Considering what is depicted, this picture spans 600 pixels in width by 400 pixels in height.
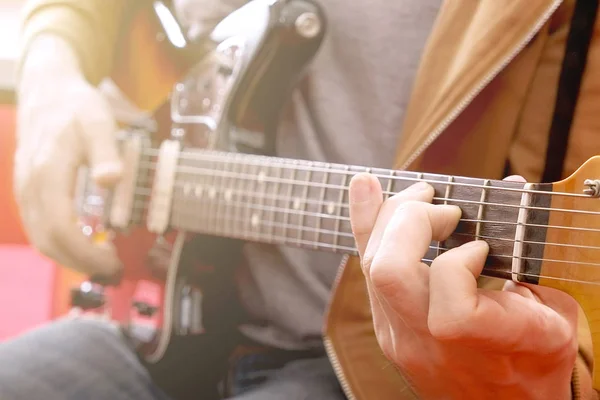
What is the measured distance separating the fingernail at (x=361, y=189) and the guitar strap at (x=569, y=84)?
208 millimetres

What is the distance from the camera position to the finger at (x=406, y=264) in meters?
0.39

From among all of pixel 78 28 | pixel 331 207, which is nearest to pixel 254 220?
pixel 331 207

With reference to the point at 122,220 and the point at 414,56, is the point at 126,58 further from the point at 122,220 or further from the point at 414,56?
the point at 414,56

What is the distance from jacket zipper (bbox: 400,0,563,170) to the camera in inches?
20.6

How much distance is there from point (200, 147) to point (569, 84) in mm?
436

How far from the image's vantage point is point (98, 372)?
28.6 inches

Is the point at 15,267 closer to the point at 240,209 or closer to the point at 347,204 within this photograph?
the point at 240,209

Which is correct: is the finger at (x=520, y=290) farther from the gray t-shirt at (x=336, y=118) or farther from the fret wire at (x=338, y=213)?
the gray t-shirt at (x=336, y=118)

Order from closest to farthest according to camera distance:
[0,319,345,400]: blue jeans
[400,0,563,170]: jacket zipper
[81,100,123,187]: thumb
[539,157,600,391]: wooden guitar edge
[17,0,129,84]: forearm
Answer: [539,157,600,391]: wooden guitar edge
[400,0,563,170]: jacket zipper
[0,319,345,400]: blue jeans
[81,100,123,187]: thumb
[17,0,129,84]: forearm

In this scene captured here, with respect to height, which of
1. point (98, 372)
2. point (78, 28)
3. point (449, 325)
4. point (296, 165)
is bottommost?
point (98, 372)

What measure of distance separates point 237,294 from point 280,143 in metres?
0.20

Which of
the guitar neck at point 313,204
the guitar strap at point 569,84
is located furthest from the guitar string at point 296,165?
the guitar strap at point 569,84

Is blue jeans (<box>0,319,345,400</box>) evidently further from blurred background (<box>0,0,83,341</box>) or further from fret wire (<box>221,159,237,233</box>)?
blurred background (<box>0,0,83,341</box>)

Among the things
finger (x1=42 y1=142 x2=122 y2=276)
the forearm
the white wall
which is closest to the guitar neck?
finger (x1=42 y1=142 x2=122 y2=276)
